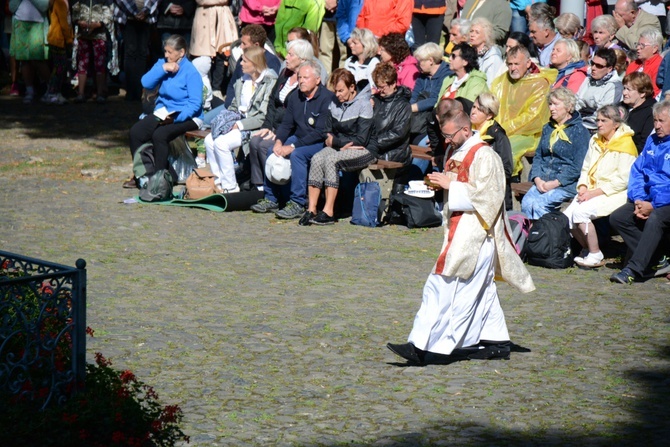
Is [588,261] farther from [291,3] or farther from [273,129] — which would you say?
[291,3]

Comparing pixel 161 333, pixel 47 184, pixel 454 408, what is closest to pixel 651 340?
pixel 454 408

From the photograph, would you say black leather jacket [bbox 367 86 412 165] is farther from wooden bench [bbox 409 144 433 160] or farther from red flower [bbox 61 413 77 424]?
red flower [bbox 61 413 77 424]

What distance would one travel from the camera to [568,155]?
10734 millimetres

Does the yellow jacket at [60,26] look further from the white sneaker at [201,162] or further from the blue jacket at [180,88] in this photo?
the white sneaker at [201,162]

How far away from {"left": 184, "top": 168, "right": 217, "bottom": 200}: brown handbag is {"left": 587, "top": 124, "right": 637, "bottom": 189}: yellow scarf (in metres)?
4.39

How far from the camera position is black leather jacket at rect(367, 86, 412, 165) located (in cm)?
1201

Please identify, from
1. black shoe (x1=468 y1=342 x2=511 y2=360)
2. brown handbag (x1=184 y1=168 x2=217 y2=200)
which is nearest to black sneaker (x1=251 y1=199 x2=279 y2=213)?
brown handbag (x1=184 y1=168 x2=217 y2=200)

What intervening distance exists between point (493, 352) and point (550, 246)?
292 centimetres

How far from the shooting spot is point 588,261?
33.1 ft

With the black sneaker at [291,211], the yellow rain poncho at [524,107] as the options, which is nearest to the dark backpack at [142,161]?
the black sneaker at [291,211]

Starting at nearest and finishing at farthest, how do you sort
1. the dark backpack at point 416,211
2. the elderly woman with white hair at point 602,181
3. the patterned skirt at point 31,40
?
the elderly woman with white hair at point 602,181 → the dark backpack at point 416,211 → the patterned skirt at point 31,40

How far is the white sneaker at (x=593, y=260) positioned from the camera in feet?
33.0

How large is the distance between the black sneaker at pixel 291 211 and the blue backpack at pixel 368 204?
0.66m

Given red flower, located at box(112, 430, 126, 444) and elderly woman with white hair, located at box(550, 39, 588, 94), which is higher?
elderly woman with white hair, located at box(550, 39, 588, 94)
